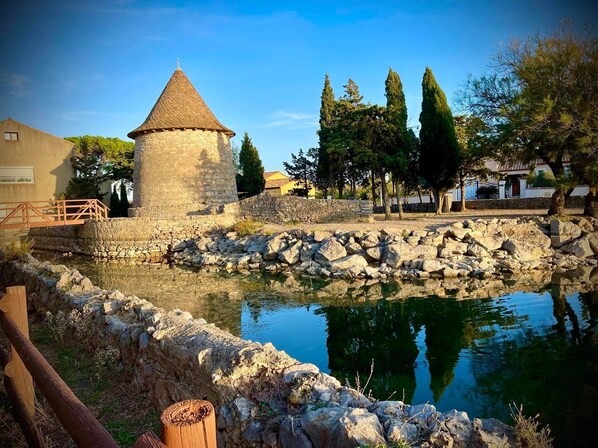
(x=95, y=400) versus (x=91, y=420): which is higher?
(x=91, y=420)

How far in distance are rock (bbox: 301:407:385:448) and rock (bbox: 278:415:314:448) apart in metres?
0.04

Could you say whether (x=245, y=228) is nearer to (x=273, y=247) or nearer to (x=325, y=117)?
(x=273, y=247)

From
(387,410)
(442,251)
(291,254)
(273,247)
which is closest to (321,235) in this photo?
Answer: (291,254)

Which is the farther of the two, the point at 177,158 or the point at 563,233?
the point at 177,158

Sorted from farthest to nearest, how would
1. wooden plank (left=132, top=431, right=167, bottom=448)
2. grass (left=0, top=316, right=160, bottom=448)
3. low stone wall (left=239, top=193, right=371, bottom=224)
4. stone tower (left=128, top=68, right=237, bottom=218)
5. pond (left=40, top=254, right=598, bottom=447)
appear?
stone tower (left=128, top=68, right=237, bottom=218), low stone wall (left=239, top=193, right=371, bottom=224), pond (left=40, top=254, right=598, bottom=447), grass (left=0, top=316, right=160, bottom=448), wooden plank (left=132, top=431, right=167, bottom=448)

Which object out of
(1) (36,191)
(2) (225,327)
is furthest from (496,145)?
(1) (36,191)

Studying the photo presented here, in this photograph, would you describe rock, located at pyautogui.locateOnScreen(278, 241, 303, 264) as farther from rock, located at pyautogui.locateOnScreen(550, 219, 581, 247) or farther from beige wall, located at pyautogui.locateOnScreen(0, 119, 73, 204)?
beige wall, located at pyautogui.locateOnScreen(0, 119, 73, 204)

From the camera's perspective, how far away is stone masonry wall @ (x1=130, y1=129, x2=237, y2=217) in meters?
23.6

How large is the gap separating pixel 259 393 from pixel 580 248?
1395 cm

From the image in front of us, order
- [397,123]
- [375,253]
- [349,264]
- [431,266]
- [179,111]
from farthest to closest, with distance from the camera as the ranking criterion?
[179,111]
[397,123]
[375,253]
[349,264]
[431,266]

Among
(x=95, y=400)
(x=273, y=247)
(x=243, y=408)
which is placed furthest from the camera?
(x=273, y=247)

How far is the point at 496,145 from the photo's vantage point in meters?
A: 16.6

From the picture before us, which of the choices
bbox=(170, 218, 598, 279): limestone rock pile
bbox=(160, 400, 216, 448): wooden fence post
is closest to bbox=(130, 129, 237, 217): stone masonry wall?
bbox=(170, 218, 598, 279): limestone rock pile

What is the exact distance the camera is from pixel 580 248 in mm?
13547
